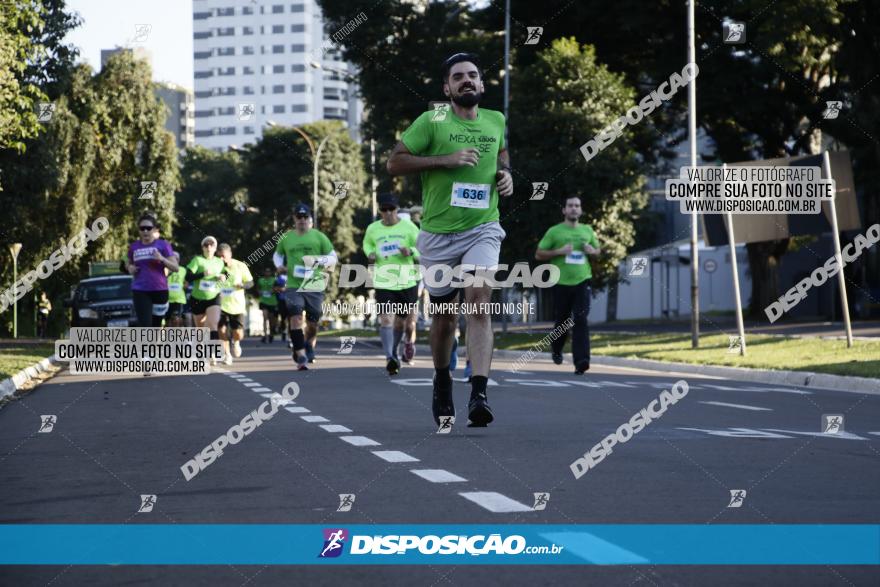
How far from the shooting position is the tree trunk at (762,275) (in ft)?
150

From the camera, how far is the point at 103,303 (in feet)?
104

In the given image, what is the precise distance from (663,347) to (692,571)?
77.5ft

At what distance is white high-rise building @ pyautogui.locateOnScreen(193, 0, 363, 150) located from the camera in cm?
18788

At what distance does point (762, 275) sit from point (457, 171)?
3726 centimetres

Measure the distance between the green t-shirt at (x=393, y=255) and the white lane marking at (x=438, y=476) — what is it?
1111cm

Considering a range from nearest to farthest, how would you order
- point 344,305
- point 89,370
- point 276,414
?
point 276,414 → point 89,370 → point 344,305

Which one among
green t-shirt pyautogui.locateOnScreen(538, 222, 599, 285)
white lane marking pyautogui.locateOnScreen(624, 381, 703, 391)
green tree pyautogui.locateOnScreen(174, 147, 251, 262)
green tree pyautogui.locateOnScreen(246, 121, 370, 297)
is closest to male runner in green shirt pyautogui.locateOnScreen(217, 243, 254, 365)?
green t-shirt pyautogui.locateOnScreen(538, 222, 599, 285)

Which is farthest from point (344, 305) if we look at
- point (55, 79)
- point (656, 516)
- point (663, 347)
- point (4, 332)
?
point (656, 516)

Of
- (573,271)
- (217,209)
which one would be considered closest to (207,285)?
(573,271)

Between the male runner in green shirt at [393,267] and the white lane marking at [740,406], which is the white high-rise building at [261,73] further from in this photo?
the white lane marking at [740,406]

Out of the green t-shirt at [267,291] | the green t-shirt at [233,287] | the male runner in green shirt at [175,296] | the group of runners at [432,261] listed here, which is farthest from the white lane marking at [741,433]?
the green t-shirt at [267,291]

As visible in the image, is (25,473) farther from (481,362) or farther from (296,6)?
(296,6)

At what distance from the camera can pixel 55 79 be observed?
39.0 m

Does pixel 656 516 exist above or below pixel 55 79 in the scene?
below
